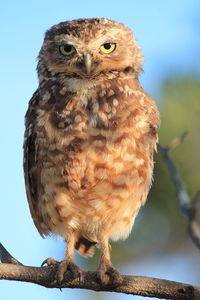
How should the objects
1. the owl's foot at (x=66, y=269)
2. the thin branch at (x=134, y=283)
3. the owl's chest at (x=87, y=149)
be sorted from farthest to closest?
the owl's chest at (x=87, y=149), the owl's foot at (x=66, y=269), the thin branch at (x=134, y=283)

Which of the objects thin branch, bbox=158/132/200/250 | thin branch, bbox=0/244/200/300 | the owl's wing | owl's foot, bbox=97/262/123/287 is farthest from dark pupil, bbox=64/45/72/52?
thin branch, bbox=0/244/200/300

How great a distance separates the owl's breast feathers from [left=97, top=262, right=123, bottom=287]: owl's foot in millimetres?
526

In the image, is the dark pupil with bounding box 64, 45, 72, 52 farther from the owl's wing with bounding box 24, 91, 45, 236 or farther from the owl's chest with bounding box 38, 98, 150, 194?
the owl's chest with bounding box 38, 98, 150, 194

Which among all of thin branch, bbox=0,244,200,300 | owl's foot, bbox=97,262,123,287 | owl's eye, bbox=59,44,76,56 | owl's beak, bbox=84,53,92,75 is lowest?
thin branch, bbox=0,244,200,300

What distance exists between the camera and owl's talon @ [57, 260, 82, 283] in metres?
4.31

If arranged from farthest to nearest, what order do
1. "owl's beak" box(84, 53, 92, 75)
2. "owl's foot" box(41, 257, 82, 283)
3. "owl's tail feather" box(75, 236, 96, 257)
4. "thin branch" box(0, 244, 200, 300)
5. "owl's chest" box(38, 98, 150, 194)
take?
"owl's tail feather" box(75, 236, 96, 257)
"owl's beak" box(84, 53, 92, 75)
"owl's chest" box(38, 98, 150, 194)
"owl's foot" box(41, 257, 82, 283)
"thin branch" box(0, 244, 200, 300)

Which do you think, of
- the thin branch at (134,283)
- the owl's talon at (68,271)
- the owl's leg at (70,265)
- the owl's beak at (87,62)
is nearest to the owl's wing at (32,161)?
the owl's leg at (70,265)

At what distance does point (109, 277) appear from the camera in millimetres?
4426

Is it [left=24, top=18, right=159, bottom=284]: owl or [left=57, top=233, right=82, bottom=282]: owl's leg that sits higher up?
[left=24, top=18, right=159, bottom=284]: owl

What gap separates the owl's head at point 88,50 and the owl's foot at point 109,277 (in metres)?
1.29

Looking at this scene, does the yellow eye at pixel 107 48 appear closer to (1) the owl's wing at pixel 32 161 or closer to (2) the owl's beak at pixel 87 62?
(2) the owl's beak at pixel 87 62

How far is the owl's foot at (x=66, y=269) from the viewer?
14.2 ft

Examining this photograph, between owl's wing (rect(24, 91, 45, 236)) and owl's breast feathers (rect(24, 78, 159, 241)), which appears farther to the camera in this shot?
owl's wing (rect(24, 91, 45, 236))

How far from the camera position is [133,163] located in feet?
16.1
